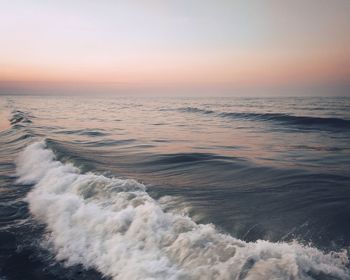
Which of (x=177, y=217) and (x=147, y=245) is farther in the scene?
(x=177, y=217)

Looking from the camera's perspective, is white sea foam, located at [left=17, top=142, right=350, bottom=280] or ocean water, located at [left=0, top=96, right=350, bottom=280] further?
ocean water, located at [left=0, top=96, right=350, bottom=280]

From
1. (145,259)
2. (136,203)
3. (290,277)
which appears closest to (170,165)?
(136,203)

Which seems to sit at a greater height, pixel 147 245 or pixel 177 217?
pixel 177 217

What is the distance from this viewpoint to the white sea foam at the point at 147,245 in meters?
4.41

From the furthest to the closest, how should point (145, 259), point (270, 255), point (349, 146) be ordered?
point (349, 146)
point (145, 259)
point (270, 255)

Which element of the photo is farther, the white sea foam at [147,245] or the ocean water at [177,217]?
the ocean water at [177,217]

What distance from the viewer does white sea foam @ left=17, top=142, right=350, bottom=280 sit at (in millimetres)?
4406

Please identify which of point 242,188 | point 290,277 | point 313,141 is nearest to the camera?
point 290,277

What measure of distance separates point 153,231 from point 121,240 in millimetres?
612

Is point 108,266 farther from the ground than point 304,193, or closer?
closer

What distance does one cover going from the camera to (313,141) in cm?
1845

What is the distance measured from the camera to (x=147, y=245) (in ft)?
17.9

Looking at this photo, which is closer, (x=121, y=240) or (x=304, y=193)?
(x=121, y=240)

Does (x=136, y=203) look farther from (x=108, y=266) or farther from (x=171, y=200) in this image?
(x=108, y=266)
